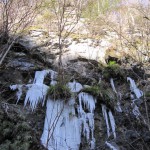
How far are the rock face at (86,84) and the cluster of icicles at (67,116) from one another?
0.34 ft

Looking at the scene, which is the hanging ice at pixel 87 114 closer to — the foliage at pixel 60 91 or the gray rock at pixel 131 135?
the foliage at pixel 60 91

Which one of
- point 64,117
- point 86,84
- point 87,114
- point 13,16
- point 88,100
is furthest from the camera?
point 86,84

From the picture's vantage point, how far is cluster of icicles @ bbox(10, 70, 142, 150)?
5.37 m

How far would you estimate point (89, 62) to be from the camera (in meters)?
8.28

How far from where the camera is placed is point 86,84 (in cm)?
743

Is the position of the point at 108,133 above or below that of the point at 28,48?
below

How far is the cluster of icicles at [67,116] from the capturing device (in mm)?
5371

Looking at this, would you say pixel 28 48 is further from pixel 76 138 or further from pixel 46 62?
pixel 76 138

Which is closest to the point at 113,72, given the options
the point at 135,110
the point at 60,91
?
the point at 135,110

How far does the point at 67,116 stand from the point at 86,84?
173 centimetres

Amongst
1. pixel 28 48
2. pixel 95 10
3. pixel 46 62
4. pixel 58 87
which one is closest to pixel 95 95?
pixel 58 87

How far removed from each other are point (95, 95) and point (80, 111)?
0.68 m

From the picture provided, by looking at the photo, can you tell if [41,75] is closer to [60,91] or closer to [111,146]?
[60,91]

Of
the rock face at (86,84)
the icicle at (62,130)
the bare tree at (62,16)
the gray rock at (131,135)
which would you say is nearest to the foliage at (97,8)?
the bare tree at (62,16)
